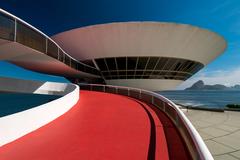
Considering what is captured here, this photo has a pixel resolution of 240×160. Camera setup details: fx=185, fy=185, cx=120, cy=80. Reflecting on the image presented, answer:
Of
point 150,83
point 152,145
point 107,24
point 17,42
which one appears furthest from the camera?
point 150,83

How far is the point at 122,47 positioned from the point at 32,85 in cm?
1453

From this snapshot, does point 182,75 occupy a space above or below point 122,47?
below

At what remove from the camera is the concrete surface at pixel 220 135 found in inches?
338

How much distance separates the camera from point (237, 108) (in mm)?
20797

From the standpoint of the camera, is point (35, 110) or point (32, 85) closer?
point (35, 110)

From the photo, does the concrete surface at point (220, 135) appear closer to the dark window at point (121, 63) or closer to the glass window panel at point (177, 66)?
the dark window at point (121, 63)

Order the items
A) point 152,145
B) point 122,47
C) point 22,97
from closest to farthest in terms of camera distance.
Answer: point 152,145 < point 22,97 < point 122,47

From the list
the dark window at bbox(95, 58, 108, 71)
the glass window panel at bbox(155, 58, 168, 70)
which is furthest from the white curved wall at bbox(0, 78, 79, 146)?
the glass window panel at bbox(155, 58, 168, 70)

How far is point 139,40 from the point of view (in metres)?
27.8

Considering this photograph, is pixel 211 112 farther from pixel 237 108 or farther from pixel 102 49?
pixel 102 49

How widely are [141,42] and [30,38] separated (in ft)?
60.3

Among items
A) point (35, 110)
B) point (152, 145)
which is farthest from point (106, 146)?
point (35, 110)

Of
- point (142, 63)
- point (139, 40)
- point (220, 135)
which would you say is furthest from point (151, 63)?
point (220, 135)

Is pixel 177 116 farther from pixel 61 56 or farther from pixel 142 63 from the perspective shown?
pixel 142 63
